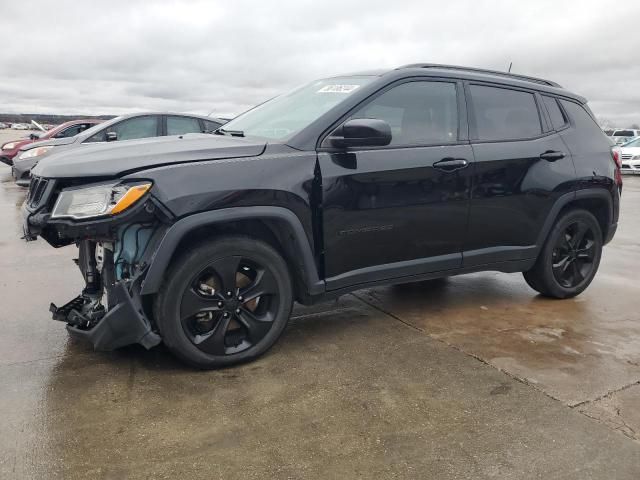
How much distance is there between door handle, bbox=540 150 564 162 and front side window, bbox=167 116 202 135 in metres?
6.21

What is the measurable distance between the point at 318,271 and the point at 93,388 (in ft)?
4.65

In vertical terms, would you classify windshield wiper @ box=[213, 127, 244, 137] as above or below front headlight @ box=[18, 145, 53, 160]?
above

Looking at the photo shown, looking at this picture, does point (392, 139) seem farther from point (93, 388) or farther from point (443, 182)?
point (93, 388)

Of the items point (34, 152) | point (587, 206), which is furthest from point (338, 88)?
point (34, 152)

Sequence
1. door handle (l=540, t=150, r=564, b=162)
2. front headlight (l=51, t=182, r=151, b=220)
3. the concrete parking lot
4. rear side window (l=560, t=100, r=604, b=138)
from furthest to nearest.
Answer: rear side window (l=560, t=100, r=604, b=138)
door handle (l=540, t=150, r=564, b=162)
front headlight (l=51, t=182, r=151, b=220)
the concrete parking lot

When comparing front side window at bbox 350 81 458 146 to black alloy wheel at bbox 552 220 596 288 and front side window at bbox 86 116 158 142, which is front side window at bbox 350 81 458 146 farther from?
front side window at bbox 86 116 158 142

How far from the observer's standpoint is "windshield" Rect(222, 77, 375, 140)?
356 centimetres

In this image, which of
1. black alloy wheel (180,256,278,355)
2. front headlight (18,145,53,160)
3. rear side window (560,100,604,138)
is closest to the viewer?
black alloy wheel (180,256,278,355)

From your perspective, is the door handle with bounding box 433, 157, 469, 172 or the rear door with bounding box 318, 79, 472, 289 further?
the door handle with bounding box 433, 157, 469, 172

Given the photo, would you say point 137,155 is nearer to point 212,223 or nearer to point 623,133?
point 212,223

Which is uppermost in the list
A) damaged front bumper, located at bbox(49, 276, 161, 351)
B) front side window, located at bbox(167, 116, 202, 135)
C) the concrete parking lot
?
front side window, located at bbox(167, 116, 202, 135)

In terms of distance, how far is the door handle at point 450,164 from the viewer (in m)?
3.71

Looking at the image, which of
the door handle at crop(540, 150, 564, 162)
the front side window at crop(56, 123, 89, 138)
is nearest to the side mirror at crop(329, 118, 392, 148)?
the door handle at crop(540, 150, 564, 162)

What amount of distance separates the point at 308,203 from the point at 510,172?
1.68m
